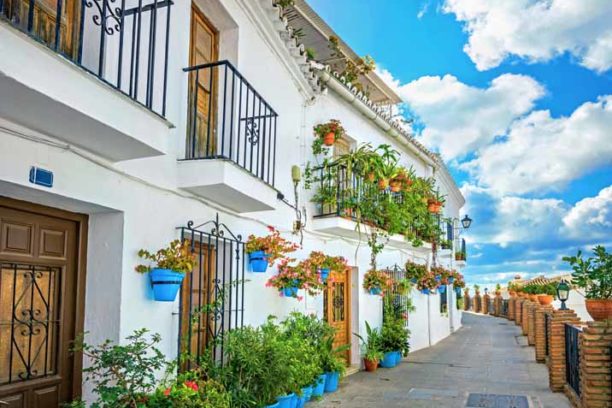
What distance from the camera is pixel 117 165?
5.00 meters

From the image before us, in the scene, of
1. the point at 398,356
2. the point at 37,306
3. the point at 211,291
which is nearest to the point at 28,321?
the point at 37,306

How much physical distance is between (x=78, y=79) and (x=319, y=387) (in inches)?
258

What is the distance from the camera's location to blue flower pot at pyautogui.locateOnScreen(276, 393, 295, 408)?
6.93 metres

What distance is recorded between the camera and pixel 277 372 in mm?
6770

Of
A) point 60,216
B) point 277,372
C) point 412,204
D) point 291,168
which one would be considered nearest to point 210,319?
point 277,372

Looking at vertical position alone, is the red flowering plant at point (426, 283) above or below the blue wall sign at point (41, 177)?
below

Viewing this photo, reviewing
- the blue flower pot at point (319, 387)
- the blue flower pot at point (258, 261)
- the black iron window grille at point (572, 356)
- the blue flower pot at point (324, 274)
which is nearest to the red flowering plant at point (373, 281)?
the blue flower pot at point (324, 274)

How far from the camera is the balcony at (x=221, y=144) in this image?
602cm

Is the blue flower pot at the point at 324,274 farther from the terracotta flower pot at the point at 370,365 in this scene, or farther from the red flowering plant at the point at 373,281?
the terracotta flower pot at the point at 370,365

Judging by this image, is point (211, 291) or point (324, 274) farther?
point (324, 274)

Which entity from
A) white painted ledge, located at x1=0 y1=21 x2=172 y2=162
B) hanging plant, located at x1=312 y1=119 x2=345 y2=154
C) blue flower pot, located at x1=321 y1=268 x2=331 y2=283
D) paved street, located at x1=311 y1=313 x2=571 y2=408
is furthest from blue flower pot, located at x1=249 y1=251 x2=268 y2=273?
hanging plant, located at x1=312 y1=119 x2=345 y2=154

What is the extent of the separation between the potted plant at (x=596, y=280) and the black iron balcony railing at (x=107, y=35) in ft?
19.2

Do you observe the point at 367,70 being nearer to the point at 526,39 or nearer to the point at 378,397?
the point at 526,39

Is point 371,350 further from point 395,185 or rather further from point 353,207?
point 395,185
